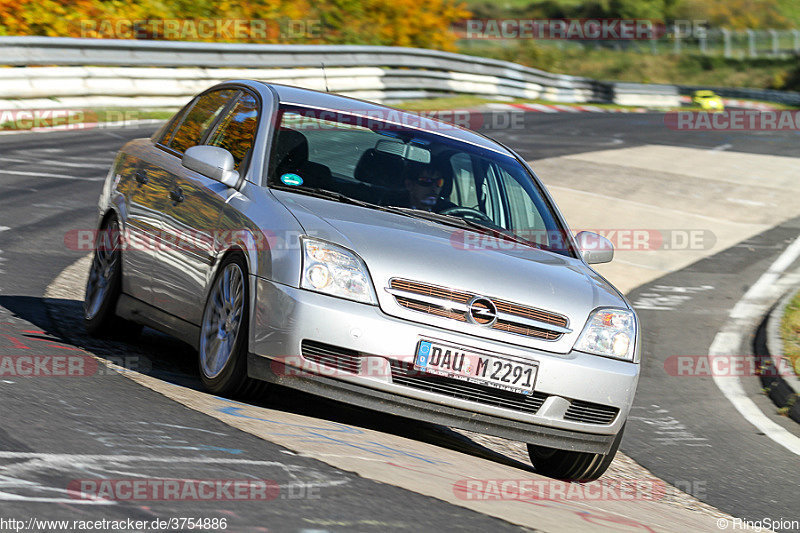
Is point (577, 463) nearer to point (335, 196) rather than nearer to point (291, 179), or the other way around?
point (335, 196)

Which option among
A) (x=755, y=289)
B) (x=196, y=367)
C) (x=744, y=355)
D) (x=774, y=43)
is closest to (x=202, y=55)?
(x=755, y=289)

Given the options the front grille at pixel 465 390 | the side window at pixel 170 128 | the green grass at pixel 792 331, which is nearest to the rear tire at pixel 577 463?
the front grille at pixel 465 390

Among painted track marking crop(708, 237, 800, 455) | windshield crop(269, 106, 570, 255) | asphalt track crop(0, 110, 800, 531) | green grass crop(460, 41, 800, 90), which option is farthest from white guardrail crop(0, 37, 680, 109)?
green grass crop(460, 41, 800, 90)

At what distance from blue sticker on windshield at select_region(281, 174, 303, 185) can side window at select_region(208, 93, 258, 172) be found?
0.80ft

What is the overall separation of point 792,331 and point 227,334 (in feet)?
19.9

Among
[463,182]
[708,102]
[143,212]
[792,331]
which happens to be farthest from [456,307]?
[708,102]

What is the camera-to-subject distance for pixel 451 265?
553 cm

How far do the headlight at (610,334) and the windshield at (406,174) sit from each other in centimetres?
79

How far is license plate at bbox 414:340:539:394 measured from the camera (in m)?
5.34

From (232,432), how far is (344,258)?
0.94 metres

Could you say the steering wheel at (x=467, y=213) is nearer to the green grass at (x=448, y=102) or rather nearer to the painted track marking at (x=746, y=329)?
the painted track marking at (x=746, y=329)

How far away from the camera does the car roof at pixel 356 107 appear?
6.82m

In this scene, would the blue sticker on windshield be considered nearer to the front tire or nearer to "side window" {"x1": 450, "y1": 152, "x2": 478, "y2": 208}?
the front tire

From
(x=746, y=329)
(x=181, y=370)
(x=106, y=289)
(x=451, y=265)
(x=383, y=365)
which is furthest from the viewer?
Answer: (x=746, y=329)
